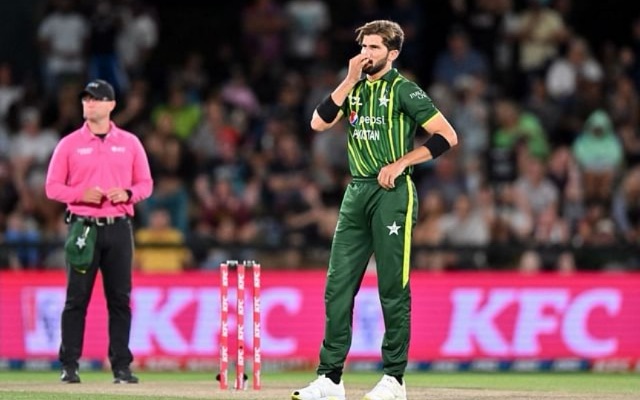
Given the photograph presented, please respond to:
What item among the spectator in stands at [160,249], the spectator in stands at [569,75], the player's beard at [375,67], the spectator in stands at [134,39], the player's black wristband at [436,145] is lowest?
the spectator in stands at [160,249]

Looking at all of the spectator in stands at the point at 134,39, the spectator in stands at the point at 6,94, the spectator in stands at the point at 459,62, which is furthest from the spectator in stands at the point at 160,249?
the spectator in stands at the point at 459,62

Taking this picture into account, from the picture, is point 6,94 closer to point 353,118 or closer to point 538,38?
point 538,38

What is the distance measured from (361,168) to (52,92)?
11464 millimetres

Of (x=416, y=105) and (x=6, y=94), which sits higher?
(x=6, y=94)

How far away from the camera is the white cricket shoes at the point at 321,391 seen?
10.3m

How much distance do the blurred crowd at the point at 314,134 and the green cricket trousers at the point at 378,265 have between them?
746cm

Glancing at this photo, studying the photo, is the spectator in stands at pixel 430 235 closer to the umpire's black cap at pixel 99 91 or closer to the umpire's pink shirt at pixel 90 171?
the umpire's pink shirt at pixel 90 171

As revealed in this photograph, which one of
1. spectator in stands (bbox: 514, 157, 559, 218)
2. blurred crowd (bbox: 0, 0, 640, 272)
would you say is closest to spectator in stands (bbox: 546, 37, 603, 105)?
blurred crowd (bbox: 0, 0, 640, 272)

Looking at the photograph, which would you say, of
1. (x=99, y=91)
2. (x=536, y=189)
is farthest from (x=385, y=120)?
(x=536, y=189)

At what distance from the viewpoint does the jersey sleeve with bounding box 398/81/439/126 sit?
10555 mm

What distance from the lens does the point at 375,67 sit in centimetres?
1063

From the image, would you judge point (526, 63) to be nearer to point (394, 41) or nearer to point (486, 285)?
point (486, 285)

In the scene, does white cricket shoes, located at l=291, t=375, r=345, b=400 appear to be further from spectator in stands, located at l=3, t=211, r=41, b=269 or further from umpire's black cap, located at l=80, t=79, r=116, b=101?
spectator in stands, located at l=3, t=211, r=41, b=269

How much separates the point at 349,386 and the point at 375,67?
330 centimetres
